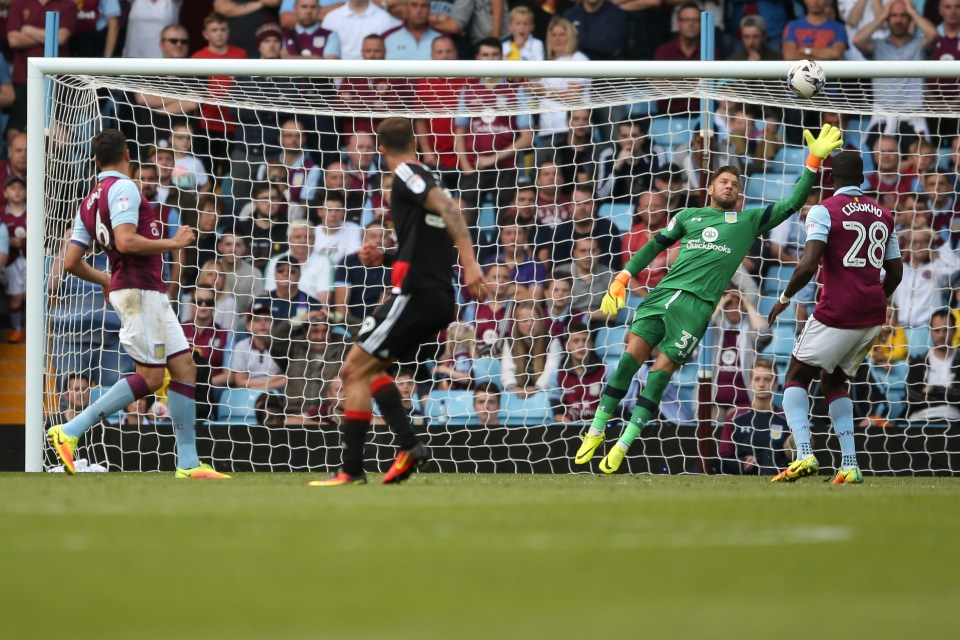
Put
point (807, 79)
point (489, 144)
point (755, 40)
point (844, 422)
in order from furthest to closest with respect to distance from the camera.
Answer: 1. point (755, 40)
2. point (489, 144)
3. point (807, 79)
4. point (844, 422)

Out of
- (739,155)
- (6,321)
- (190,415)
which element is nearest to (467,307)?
(739,155)

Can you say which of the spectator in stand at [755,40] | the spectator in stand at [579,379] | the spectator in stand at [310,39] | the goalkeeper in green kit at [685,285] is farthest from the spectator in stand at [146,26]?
the goalkeeper in green kit at [685,285]

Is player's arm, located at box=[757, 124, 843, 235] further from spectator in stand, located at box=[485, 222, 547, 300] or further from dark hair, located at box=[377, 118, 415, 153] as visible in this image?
dark hair, located at box=[377, 118, 415, 153]

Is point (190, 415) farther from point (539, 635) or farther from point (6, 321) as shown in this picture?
point (539, 635)

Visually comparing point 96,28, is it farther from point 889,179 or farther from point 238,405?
point 889,179

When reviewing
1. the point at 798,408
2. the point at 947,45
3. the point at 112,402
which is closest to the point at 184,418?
the point at 112,402

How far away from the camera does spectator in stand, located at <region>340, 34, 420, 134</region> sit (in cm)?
1128

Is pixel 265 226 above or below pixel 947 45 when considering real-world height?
below

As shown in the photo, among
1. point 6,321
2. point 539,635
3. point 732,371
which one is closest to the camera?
point 539,635

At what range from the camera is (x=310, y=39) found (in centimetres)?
1351

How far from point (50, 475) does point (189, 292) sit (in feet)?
10.7

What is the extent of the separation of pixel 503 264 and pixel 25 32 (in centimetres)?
573

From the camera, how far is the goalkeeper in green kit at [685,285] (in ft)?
31.1

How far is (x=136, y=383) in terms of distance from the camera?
8.59 m
